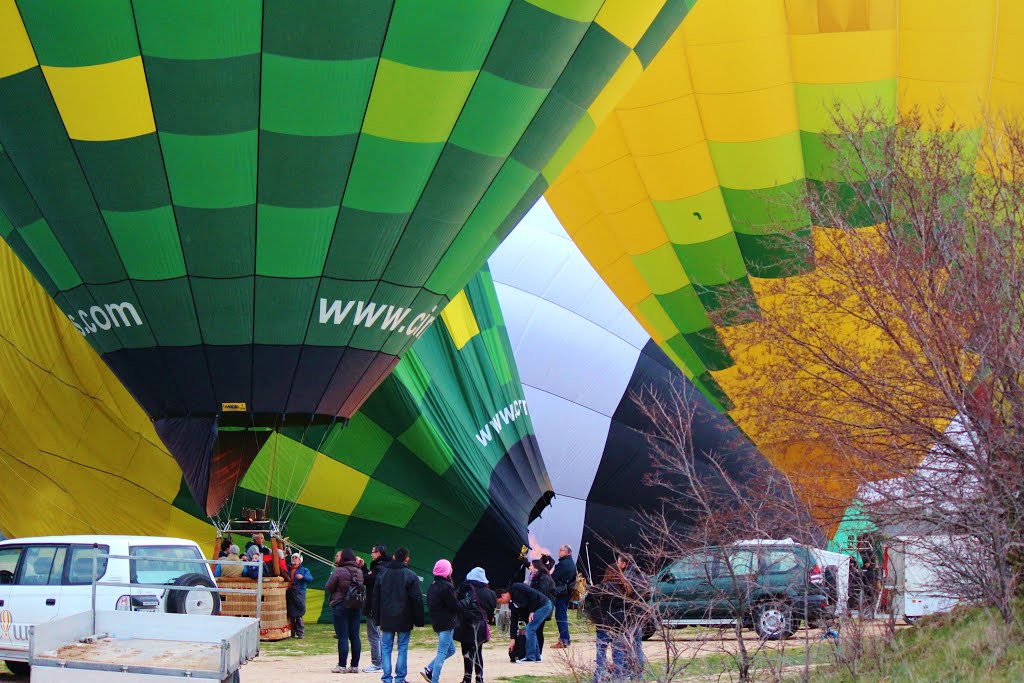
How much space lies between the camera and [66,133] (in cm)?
657

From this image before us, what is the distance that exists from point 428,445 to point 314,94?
5289mm

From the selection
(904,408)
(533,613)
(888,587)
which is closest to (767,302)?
(533,613)

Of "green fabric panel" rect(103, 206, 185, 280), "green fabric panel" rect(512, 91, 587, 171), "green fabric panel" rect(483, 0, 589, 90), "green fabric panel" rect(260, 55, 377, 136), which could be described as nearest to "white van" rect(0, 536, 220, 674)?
"green fabric panel" rect(103, 206, 185, 280)

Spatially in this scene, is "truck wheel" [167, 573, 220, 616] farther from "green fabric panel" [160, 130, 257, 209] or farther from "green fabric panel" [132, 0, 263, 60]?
"green fabric panel" [132, 0, 263, 60]

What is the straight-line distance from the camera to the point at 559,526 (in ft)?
50.0

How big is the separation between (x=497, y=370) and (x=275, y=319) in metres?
5.49

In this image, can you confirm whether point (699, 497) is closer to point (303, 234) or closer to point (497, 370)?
point (303, 234)

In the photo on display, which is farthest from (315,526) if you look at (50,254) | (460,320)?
(50,254)

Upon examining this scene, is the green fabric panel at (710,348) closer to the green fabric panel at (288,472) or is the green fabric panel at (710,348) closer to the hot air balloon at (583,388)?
the hot air balloon at (583,388)

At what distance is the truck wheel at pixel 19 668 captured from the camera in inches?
329

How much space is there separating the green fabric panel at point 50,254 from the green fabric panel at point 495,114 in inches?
87.5

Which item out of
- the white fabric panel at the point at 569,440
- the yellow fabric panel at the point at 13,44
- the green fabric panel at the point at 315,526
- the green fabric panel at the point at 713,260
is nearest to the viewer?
the yellow fabric panel at the point at 13,44

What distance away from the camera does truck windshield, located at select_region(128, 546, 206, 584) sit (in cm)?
810

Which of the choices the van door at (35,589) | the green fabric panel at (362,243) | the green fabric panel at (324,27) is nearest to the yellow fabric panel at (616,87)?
the green fabric panel at (362,243)
